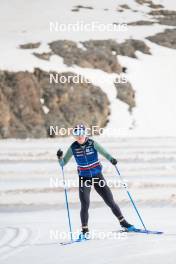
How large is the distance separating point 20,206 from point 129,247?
236 inches

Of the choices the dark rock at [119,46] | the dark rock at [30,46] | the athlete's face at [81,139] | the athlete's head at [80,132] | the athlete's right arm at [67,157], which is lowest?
the dark rock at [119,46]

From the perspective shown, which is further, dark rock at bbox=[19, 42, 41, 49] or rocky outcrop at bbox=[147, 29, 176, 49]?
rocky outcrop at bbox=[147, 29, 176, 49]

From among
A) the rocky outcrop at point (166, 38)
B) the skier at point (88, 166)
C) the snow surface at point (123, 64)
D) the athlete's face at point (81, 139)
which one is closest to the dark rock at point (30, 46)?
the snow surface at point (123, 64)

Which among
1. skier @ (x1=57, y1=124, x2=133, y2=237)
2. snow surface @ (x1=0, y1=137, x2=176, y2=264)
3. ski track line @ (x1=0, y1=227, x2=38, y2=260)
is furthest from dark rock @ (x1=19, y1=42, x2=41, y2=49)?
skier @ (x1=57, y1=124, x2=133, y2=237)

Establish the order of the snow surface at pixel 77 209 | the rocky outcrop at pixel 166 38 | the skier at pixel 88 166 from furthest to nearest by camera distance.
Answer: the rocky outcrop at pixel 166 38
the skier at pixel 88 166
the snow surface at pixel 77 209

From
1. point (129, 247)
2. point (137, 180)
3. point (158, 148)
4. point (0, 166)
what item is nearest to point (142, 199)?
point (137, 180)

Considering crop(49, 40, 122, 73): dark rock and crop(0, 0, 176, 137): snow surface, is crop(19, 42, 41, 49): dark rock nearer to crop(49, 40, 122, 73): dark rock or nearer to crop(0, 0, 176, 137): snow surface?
crop(0, 0, 176, 137): snow surface

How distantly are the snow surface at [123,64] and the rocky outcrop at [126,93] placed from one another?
1.19 ft

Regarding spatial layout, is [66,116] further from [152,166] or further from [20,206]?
[20,206]

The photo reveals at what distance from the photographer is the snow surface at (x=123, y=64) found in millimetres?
32500

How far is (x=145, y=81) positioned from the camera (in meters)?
36.9

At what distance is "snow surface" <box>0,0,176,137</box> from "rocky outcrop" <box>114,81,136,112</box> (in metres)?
0.36

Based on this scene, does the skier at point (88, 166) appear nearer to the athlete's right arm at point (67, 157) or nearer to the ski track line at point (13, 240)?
the athlete's right arm at point (67, 157)

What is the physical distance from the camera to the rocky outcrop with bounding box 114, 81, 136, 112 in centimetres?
3422
